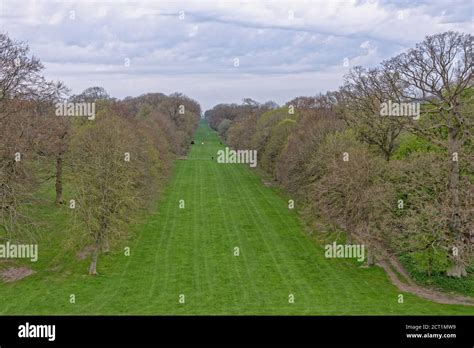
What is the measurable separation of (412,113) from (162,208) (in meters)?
34.8

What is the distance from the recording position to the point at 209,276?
124ft

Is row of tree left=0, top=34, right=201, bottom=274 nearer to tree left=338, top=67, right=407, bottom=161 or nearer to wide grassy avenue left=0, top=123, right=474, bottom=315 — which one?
wide grassy avenue left=0, top=123, right=474, bottom=315

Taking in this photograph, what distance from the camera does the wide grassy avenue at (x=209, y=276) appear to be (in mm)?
30567

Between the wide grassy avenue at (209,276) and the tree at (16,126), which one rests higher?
the tree at (16,126)

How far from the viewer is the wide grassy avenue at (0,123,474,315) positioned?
100 feet

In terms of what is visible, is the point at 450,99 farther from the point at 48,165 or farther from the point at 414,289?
the point at 48,165

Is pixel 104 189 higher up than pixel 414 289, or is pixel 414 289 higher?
pixel 104 189

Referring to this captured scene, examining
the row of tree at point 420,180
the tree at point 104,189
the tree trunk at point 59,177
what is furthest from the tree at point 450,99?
the tree trunk at point 59,177

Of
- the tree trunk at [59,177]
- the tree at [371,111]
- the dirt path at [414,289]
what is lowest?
the dirt path at [414,289]

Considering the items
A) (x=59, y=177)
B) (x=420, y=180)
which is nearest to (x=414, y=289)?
(x=420, y=180)

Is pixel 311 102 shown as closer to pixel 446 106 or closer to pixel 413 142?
pixel 413 142

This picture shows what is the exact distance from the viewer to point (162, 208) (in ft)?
207

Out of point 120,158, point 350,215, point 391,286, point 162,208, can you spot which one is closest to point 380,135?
point 350,215

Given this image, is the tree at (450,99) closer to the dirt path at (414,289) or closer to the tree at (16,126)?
the dirt path at (414,289)
